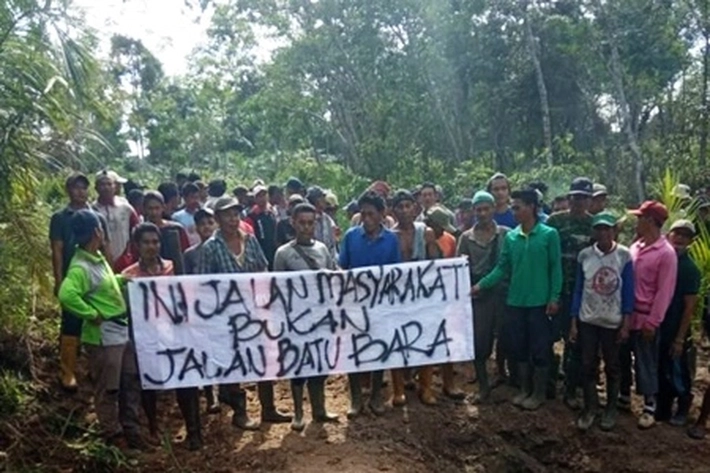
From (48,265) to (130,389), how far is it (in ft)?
5.17

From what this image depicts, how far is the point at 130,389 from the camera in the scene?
5.32 metres

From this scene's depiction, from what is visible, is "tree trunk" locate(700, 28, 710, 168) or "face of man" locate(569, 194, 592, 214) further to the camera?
"tree trunk" locate(700, 28, 710, 168)

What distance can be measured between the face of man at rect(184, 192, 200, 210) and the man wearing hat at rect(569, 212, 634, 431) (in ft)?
12.5

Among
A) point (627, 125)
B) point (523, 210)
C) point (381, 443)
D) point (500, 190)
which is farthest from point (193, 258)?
point (627, 125)

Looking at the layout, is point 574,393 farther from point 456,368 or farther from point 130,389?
point 130,389

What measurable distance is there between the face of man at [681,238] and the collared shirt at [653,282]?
121 mm

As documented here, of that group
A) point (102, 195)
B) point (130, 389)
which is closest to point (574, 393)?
point (130, 389)

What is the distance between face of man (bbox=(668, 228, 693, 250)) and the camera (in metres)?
6.20

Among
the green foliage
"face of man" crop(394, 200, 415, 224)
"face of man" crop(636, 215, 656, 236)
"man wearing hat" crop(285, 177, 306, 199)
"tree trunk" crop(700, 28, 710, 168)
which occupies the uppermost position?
"tree trunk" crop(700, 28, 710, 168)

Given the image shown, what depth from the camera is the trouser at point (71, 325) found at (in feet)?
19.2

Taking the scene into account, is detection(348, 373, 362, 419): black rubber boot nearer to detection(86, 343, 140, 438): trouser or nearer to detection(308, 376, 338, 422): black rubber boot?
detection(308, 376, 338, 422): black rubber boot

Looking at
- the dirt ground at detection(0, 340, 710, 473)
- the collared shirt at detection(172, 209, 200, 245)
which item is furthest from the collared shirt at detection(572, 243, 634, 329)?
the collared shirt at detection(172, 209, 200, 245)

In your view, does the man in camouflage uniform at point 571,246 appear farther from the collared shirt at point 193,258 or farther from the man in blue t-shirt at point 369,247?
the collared shirt at point 193,258

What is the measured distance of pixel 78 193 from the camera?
19.6 ft
